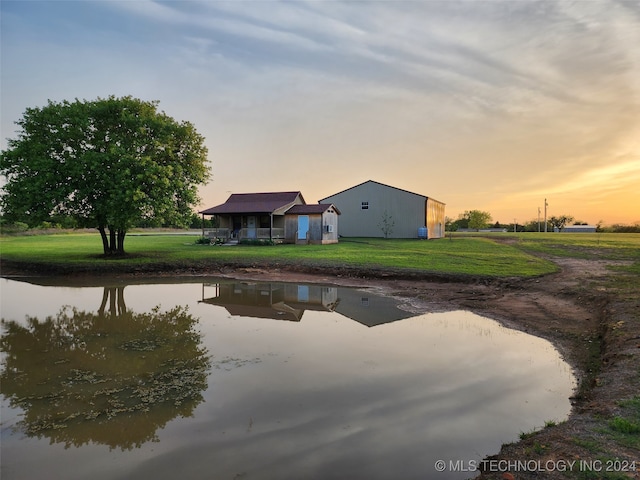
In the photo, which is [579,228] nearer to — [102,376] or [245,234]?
[245,234]

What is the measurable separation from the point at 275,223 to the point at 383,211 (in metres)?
14.7

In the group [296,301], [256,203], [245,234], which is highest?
[256,203]

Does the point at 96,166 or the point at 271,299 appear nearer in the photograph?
the point at 271,299

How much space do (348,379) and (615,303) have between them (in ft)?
31.9

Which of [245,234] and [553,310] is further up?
[245,234]

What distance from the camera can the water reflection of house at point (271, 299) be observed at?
12680 mm

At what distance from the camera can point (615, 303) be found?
11.7 meters

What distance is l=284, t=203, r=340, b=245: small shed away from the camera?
113ft

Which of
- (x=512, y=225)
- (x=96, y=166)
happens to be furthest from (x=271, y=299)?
(x=512, y=225)

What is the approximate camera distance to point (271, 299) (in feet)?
48.8

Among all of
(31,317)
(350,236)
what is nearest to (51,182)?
(31,317)

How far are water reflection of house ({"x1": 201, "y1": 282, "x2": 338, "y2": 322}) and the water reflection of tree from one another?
7.88ft

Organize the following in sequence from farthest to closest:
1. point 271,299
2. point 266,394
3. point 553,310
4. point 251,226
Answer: point 251,226 < point 271,299 < point 553,310 < point 266,394

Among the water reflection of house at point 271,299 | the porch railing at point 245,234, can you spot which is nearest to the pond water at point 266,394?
the water reflection of house at point 271,299
